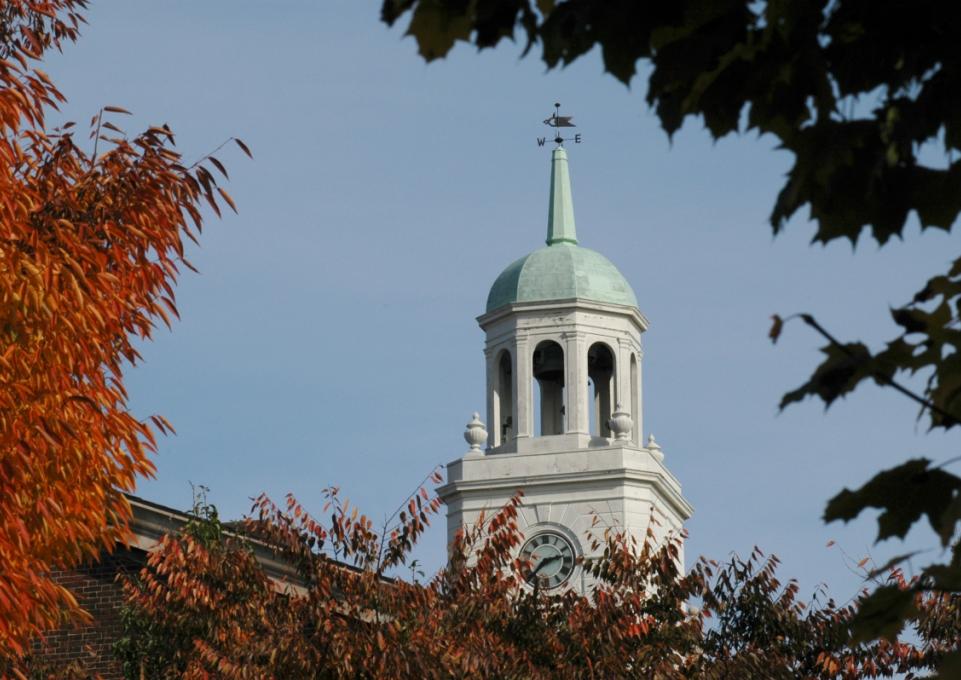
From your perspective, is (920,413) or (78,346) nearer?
(920,413)

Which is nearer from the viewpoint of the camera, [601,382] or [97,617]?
[97,617]

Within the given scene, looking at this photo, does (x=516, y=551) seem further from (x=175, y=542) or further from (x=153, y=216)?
(x=153, y=216)

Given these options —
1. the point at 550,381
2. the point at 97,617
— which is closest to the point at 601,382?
the point at 550,381

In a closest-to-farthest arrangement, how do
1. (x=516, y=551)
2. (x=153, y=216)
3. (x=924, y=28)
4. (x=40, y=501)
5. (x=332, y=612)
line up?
(x=924, y=28) < (x=40, y=501) < (x=153, y=216) < (x=332, y=612) < (x=516, y=551)

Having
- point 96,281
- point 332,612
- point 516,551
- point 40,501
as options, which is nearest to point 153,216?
point 96,281

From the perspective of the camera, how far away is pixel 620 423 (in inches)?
2482

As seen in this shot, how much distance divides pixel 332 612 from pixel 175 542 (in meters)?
2.55

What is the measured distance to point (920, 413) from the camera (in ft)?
16.1

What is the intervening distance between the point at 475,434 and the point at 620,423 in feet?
16.5

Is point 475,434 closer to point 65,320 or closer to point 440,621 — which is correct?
point 440,621

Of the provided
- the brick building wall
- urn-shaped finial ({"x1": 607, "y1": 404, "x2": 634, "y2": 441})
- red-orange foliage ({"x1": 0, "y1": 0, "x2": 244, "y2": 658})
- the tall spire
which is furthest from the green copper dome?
red-orange foliage ({"x1": 0, "y1": 0, "x2": 244, "y2": 658})

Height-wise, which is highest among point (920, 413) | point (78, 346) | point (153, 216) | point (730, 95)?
point (153, 216)

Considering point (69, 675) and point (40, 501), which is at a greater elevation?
point (69, 675)

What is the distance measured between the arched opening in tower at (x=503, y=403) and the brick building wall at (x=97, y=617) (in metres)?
35.5
